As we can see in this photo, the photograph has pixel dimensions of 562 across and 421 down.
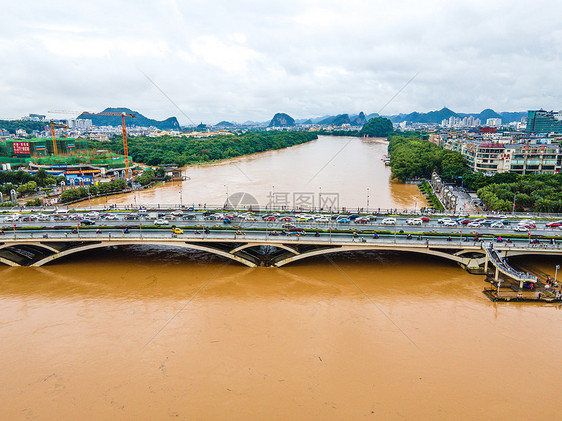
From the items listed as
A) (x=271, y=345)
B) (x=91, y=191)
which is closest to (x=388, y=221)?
(x=271, y=345)

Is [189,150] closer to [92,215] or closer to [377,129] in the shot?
[92,215]

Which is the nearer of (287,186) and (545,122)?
(287,186)

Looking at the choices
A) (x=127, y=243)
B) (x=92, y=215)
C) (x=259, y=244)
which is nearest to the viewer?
(x=259, y=244)

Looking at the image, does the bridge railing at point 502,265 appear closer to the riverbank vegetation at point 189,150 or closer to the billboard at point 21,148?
the riverbank vegetation at point 189,150

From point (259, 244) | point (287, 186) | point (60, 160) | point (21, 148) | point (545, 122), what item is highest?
point (545, 122)

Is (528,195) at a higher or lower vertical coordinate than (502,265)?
higher

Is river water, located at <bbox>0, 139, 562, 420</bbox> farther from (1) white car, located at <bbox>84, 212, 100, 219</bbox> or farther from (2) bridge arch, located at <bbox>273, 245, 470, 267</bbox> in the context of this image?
(1) white car, located at <bbox>84, 212, 100, 219</bbox>
